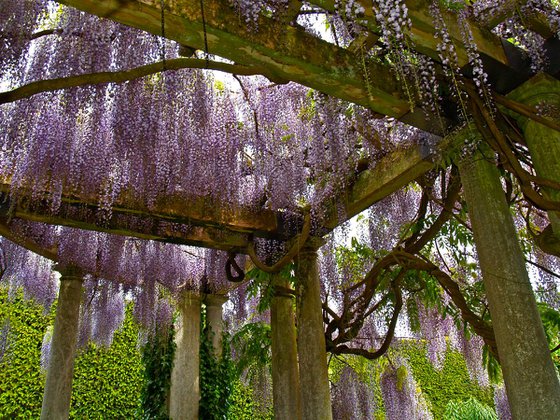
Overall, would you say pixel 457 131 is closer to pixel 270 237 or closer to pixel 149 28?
pixel 149 28

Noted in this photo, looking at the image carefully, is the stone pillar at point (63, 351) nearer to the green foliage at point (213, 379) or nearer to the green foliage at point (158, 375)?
the green foliage at point (158, 375)

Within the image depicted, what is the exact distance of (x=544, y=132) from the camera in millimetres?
2533

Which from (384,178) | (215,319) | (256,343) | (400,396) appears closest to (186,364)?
(215,319)

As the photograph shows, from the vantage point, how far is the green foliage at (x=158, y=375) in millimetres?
6016

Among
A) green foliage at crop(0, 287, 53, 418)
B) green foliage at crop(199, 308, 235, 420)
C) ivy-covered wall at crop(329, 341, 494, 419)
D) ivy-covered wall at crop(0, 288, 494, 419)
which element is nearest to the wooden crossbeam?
green foliage at crop(199, 308, 235, 420)

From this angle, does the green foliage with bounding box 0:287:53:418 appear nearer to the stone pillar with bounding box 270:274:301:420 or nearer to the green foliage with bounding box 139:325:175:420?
the green foliage with bounding box 139:325:175:420

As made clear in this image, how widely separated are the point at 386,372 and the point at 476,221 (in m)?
3.41

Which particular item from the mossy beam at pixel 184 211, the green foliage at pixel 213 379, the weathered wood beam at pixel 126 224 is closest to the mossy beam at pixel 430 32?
the mossy beam at pixel 184 211

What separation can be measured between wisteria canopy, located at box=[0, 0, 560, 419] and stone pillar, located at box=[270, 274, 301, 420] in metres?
0.32

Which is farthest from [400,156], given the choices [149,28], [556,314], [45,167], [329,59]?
[45,167]

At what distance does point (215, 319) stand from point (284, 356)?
6.59 feet

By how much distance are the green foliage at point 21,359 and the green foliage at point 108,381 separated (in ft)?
1.80

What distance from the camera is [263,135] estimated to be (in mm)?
4000

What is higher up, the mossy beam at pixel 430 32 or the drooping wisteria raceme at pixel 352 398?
the mossy beam at pixel 430 32
